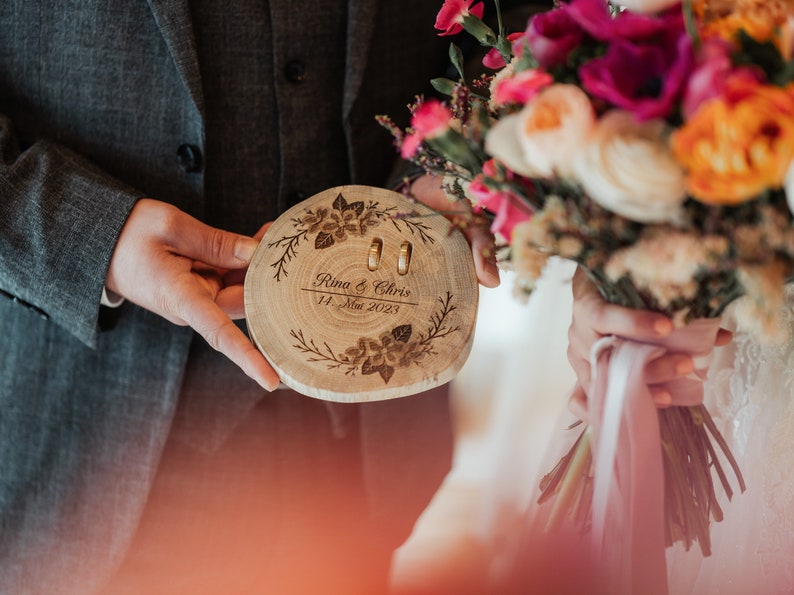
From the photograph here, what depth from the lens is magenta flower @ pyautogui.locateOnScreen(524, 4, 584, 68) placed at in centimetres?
57

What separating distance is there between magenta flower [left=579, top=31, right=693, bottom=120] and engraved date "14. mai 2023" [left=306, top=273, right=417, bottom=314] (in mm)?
414

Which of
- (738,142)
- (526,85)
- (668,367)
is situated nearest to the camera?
(738,142)

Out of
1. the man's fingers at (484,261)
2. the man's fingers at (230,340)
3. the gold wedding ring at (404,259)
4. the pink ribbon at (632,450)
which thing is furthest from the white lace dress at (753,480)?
the man's fingers at (230,340)

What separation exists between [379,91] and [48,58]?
501mm

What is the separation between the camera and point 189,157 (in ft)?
3.24

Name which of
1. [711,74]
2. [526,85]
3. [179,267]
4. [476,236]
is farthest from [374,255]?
Result: [711,74]

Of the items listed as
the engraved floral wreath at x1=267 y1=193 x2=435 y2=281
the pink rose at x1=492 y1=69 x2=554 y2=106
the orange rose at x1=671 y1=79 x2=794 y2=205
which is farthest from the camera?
the engraved floral wreath at x1=267 y1=193 x2=435 y2=281

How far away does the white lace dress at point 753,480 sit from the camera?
0.83 metres

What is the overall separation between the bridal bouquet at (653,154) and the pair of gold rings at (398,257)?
251mm

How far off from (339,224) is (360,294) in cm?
→ 12

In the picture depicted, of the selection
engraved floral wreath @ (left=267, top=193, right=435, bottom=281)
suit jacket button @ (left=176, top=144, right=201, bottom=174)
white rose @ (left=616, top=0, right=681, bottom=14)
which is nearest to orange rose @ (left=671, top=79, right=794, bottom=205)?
white rose @ (left=616, top=0, right=681, bottom=14)

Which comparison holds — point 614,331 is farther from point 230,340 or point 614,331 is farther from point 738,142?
point 230,340

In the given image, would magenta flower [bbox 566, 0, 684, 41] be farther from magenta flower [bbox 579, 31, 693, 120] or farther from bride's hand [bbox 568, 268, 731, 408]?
bride's hand [bbox 568, 268, 731, 408]

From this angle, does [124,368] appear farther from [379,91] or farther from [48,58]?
[379,91]
